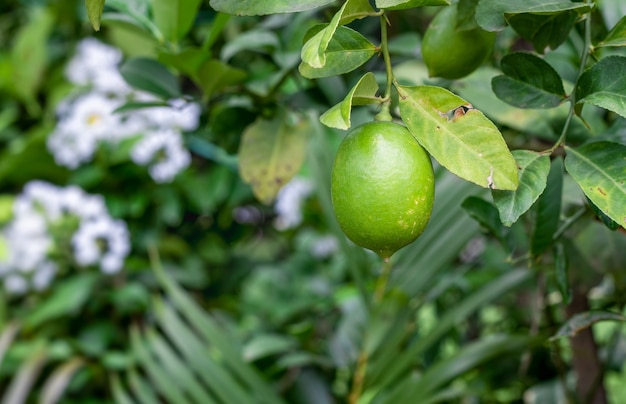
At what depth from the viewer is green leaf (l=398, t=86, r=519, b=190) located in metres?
0.32

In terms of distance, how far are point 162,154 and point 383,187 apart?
1.08 m

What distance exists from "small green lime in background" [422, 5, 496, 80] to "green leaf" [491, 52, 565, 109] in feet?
0.07

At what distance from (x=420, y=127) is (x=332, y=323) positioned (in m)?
0.92

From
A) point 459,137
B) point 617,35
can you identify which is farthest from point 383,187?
point 617,35

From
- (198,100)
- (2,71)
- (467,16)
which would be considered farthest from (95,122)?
(467,16)

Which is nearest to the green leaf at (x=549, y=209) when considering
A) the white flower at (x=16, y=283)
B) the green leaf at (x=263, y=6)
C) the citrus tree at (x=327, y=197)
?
the citrus tree at (x=327, y=197)

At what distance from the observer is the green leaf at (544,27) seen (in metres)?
0.42

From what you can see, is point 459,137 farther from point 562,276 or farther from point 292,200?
point 292,200

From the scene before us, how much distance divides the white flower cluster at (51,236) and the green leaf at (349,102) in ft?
3.65

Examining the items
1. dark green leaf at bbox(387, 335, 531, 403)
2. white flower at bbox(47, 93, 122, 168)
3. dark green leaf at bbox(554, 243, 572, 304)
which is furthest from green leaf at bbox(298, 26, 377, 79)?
white flower at bbox(47, 93, 122, 168)

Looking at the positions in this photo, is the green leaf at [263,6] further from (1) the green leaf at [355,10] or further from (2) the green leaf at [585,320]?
(2) the green leaf at [585,320]

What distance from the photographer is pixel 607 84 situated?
0.36 metres

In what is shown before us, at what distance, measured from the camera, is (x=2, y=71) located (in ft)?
5.41

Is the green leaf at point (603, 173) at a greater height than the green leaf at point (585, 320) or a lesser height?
greater
